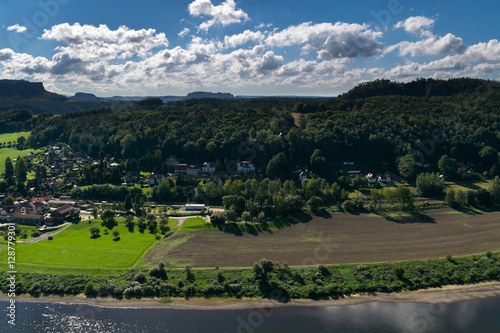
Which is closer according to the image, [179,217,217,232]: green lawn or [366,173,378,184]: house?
[179,217,217,232]: green lawn

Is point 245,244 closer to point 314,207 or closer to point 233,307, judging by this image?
point 233,307

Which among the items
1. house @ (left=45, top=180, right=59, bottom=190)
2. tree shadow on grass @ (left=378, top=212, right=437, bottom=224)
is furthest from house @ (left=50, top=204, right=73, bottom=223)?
tree shadow on grass @ (left=378, top=212, right=437, bottom=224)

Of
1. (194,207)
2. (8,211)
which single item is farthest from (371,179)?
(8,211)

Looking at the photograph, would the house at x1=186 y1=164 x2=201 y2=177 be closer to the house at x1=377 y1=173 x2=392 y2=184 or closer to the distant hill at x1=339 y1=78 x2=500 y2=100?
the house at x1=377 y1=173 x2=392 y2=184

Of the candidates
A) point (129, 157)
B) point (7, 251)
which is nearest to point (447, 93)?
point (129, 157)

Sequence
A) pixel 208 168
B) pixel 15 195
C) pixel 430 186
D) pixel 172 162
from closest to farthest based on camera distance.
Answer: pixel 430 186 < pixel 15 195 < pixel 208 168 < pixel 172 162

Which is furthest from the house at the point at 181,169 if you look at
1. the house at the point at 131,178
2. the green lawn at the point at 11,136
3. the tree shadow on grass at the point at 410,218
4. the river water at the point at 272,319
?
the green lawn at the point at 11,136

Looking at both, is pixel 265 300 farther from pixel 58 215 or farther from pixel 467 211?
pixel 467 211
